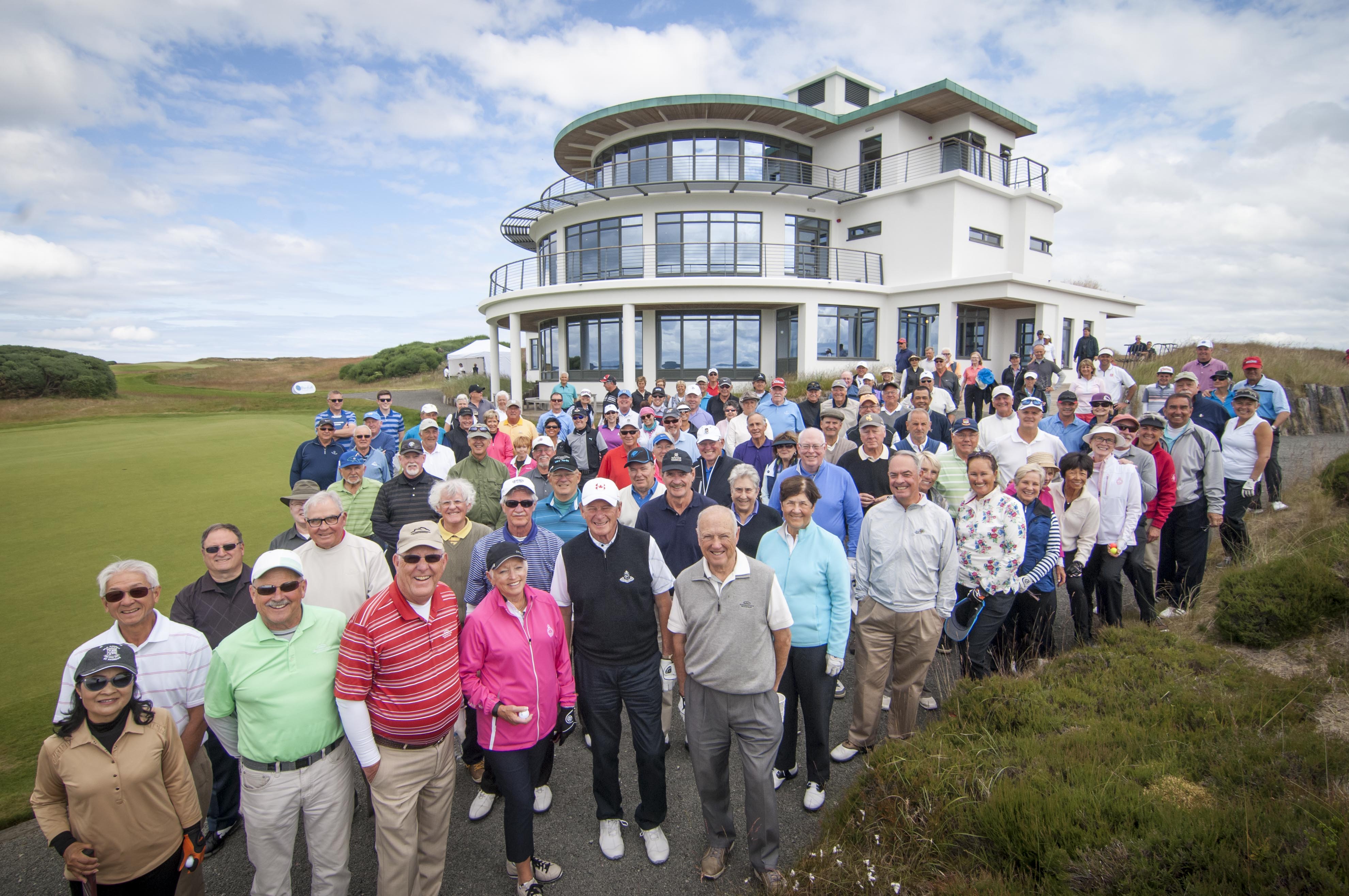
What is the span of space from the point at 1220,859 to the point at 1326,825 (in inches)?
18.7

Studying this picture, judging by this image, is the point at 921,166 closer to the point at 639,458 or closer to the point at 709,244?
the point at 709,244

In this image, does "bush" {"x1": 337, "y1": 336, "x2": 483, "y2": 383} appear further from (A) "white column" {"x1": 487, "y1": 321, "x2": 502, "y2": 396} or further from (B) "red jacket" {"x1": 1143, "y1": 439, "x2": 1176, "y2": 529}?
(B) "red jacket" {"x1": 1143, "y1": 439, "x2": 1176, "y2": 529}

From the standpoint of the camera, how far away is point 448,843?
12.0 ft

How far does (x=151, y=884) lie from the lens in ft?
8.84

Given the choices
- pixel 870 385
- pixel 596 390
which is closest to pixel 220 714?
pixel 870 385

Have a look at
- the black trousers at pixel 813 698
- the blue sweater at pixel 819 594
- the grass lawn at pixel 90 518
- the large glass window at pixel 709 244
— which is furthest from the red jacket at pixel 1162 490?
the large glass window at pixel 709 244

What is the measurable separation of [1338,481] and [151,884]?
36.1 feet

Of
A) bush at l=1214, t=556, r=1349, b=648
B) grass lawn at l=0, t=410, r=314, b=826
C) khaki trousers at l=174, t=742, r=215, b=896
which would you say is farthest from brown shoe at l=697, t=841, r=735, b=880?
bush at l=1214, t=556, r=1349, b=648

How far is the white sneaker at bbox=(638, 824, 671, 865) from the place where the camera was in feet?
11.2

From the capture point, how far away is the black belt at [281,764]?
9.34ft

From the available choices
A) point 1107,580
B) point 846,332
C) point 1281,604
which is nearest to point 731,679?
point 1107,580

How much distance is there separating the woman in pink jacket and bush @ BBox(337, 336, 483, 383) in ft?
183

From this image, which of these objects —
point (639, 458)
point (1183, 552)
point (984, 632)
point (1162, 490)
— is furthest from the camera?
point (1183, 552)

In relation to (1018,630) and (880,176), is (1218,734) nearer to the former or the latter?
(1018,630)
